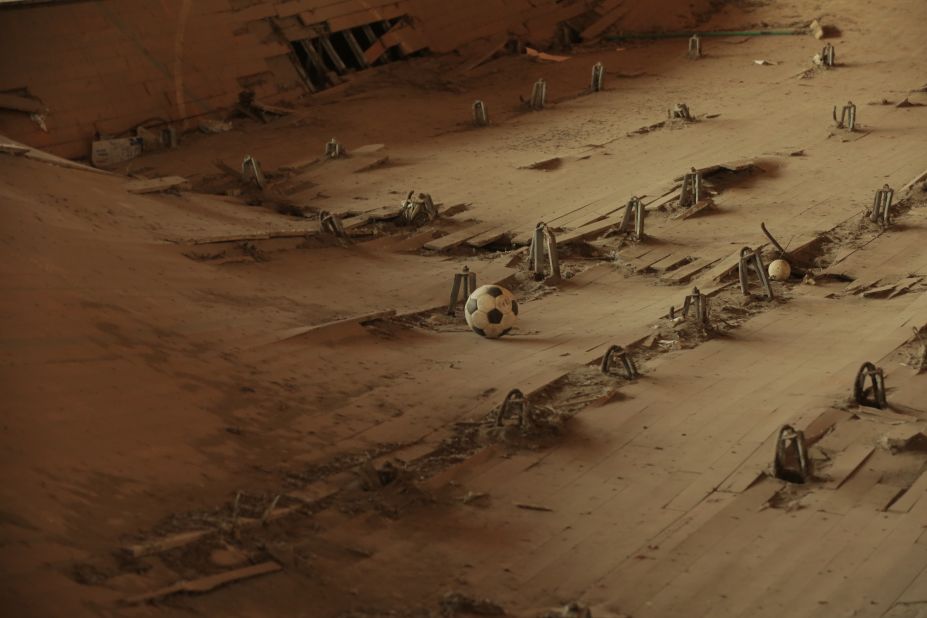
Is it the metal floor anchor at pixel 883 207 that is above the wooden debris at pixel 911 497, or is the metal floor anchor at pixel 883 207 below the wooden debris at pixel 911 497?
above

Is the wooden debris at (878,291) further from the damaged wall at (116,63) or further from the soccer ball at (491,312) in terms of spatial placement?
the damaged wall at (116,63)

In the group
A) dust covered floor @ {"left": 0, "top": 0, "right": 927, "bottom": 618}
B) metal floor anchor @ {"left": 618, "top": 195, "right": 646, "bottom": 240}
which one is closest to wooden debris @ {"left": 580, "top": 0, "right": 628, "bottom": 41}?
dust covered floor @ {"left": 0, "top": 0, "right": 927, "bottom": 618}

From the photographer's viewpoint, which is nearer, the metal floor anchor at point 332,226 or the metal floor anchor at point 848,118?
the metal floor anchor at point 332,226

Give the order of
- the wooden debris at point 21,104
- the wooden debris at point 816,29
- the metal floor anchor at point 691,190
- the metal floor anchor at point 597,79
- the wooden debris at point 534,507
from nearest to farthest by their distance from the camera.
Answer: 1. the wooden debris at point 534,507
2. the metal floor anchor at point 691,190
3. the wooden debris at point 21,104
4. the metal floor anchor at point 597,79
5. the wooden debris at point 816,29

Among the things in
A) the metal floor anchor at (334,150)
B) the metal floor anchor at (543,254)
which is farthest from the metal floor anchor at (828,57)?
the metal floor anchor at (543,254)

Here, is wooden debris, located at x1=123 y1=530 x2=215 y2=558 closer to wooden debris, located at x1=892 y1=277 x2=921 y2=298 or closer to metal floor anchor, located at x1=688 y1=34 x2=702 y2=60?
wooden debris, located at x1=892 y1=277 x2=921 y2=298

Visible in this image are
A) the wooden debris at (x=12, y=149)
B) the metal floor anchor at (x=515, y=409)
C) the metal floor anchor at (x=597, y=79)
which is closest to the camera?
the metal floor anchor at (x=515, y=409)

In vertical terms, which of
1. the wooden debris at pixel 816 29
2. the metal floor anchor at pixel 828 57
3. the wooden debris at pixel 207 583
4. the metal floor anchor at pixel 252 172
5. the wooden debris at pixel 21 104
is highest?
the wooden debris at pixel 816 29
